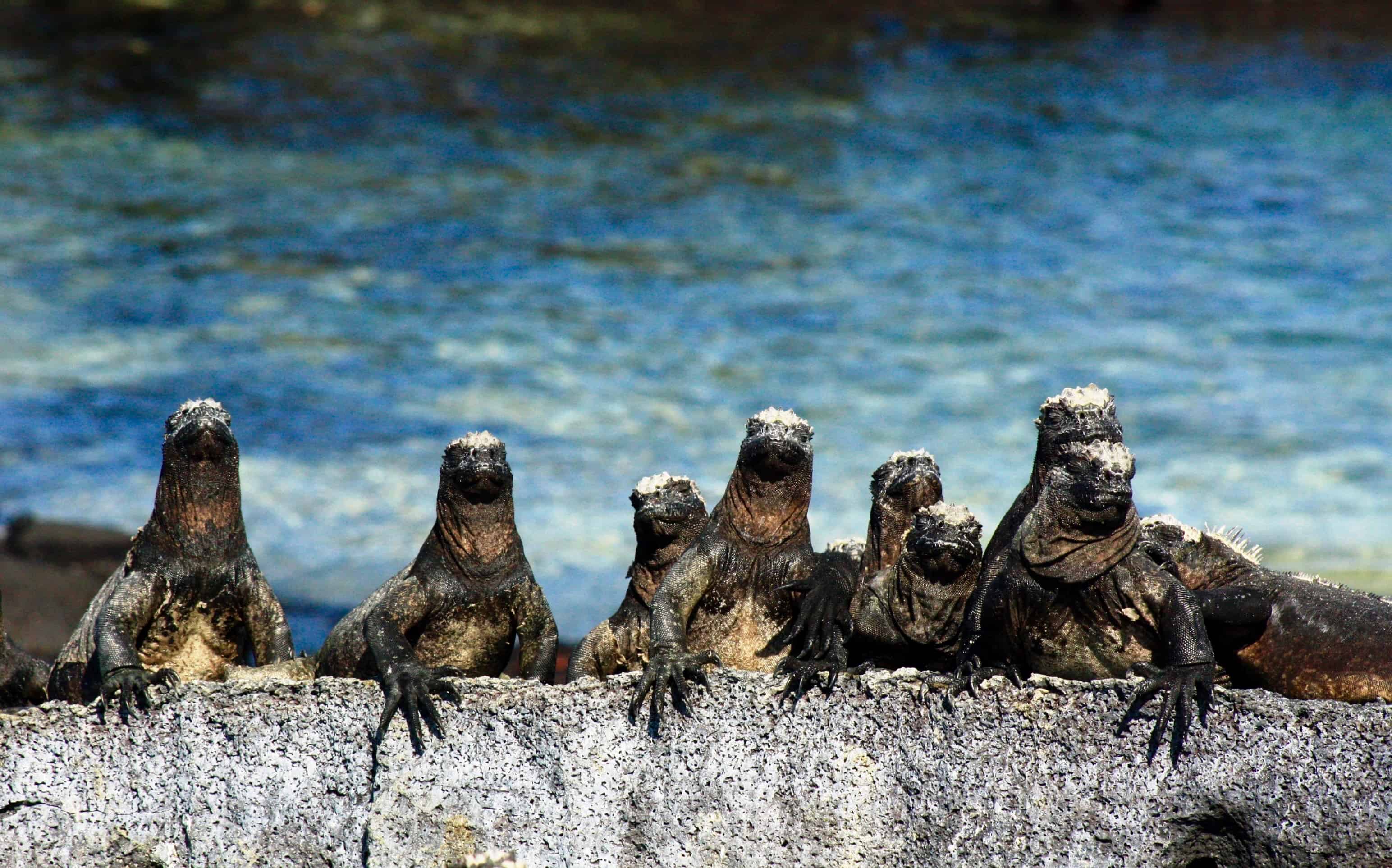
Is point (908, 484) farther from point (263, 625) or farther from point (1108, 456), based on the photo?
point (263, 625)

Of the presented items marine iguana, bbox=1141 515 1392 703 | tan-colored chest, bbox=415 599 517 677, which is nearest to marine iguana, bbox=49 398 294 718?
tan-colored chest, bbox=415 599 517 677

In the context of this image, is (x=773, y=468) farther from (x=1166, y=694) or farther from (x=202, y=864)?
(x=202, y=864)

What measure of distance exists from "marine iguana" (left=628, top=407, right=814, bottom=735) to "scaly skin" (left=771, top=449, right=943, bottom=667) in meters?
0.08

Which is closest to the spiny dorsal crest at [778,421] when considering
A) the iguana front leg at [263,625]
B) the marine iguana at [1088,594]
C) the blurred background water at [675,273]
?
the marine iguana at [1088,594]

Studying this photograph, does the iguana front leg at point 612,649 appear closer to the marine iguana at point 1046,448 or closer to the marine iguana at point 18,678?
the marine iguana at point 1046,448

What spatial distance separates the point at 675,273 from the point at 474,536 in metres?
14.3

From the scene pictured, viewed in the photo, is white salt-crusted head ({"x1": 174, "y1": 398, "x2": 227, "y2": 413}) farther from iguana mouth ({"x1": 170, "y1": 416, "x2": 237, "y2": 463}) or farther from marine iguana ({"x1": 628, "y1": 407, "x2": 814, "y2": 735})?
marine iguana ({"x1": 628, "y1": 407, "x2": 814, "y2": 735})

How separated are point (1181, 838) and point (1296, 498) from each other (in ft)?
31.2

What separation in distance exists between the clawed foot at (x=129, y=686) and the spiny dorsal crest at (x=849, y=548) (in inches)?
101

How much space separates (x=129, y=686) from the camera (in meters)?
5.33

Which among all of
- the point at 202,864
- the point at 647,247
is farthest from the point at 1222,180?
the point at 202,864

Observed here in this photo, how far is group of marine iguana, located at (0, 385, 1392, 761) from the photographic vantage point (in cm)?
521

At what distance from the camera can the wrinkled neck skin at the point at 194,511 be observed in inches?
245

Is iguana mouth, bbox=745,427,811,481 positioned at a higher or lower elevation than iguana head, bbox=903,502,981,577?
higher
